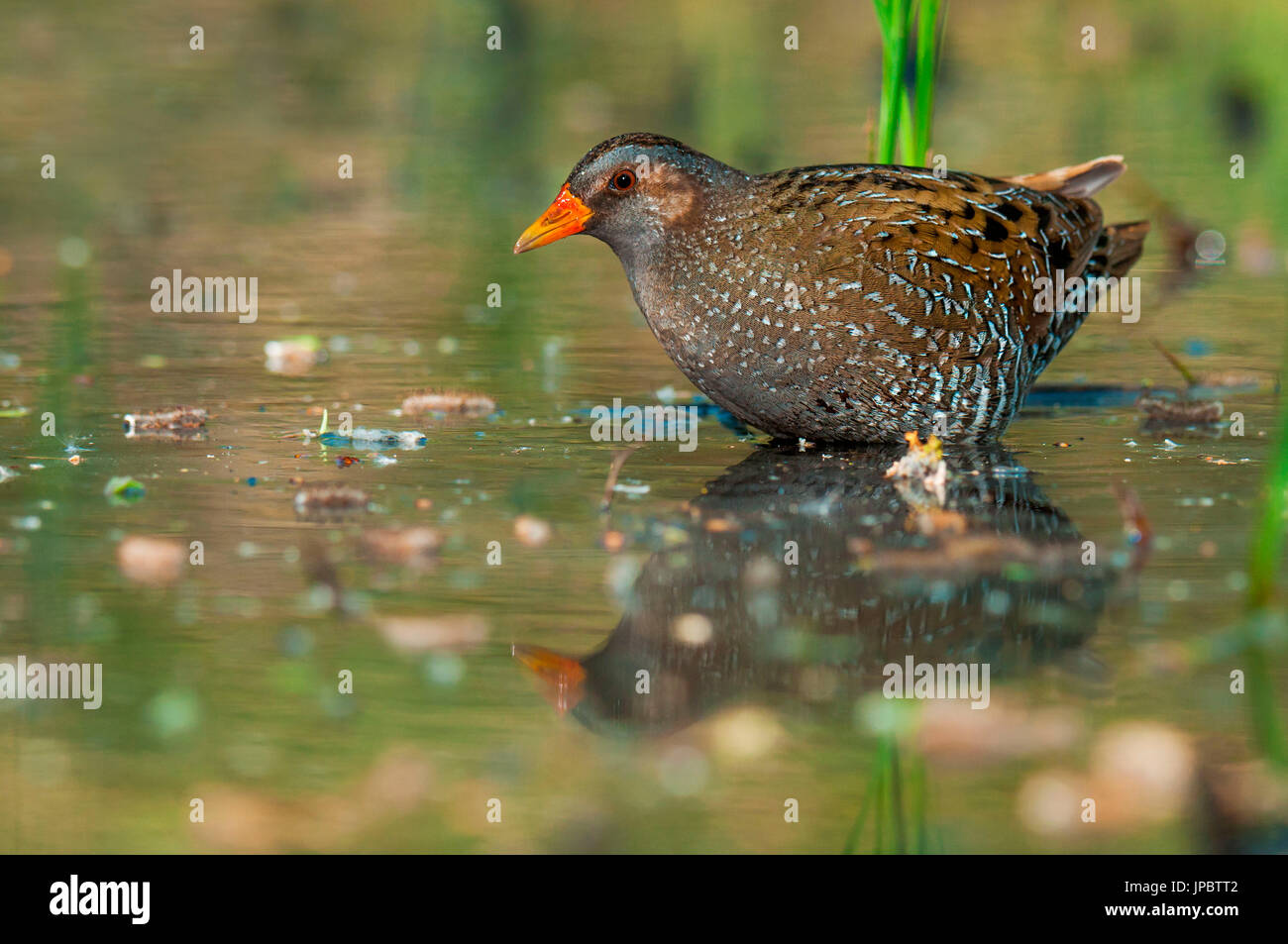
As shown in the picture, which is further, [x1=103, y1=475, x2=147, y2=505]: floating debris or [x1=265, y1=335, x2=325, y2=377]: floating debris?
[x1=265, y1=335, x2=325, y2=377]: floating debris

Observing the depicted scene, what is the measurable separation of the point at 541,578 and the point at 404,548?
0.46 m

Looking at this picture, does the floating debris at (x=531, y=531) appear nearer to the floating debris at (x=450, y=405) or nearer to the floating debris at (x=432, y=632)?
the floating debris at (x=432, y=632)

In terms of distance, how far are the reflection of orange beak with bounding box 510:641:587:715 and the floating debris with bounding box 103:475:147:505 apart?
2.05 metres

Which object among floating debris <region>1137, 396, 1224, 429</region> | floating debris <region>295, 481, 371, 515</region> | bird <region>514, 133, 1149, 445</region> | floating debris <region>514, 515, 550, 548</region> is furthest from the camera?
floating debris <region>1137, 396, 1224, 429</region>

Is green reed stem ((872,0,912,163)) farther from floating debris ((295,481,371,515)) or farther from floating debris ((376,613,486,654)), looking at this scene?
floating debris ((376,613,486,654))

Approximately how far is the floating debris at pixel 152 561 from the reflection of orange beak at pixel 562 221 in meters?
1.95

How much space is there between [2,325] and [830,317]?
4467 mm

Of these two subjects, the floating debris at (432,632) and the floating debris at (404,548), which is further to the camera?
the floating debris at (404,548)

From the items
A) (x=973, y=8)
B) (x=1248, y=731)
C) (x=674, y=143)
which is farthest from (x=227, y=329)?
(x=973, y=8)

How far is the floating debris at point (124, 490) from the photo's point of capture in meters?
6.76

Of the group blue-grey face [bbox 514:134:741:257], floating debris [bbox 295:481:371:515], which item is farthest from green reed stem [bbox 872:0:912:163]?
floating debris [bbox 295:481:371:515]

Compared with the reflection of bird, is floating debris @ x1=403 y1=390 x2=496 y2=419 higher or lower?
higher

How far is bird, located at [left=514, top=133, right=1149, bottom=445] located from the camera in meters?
7.20

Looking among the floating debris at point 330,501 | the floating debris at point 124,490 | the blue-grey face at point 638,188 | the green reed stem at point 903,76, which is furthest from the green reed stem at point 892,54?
the floating debris at point 124,490
